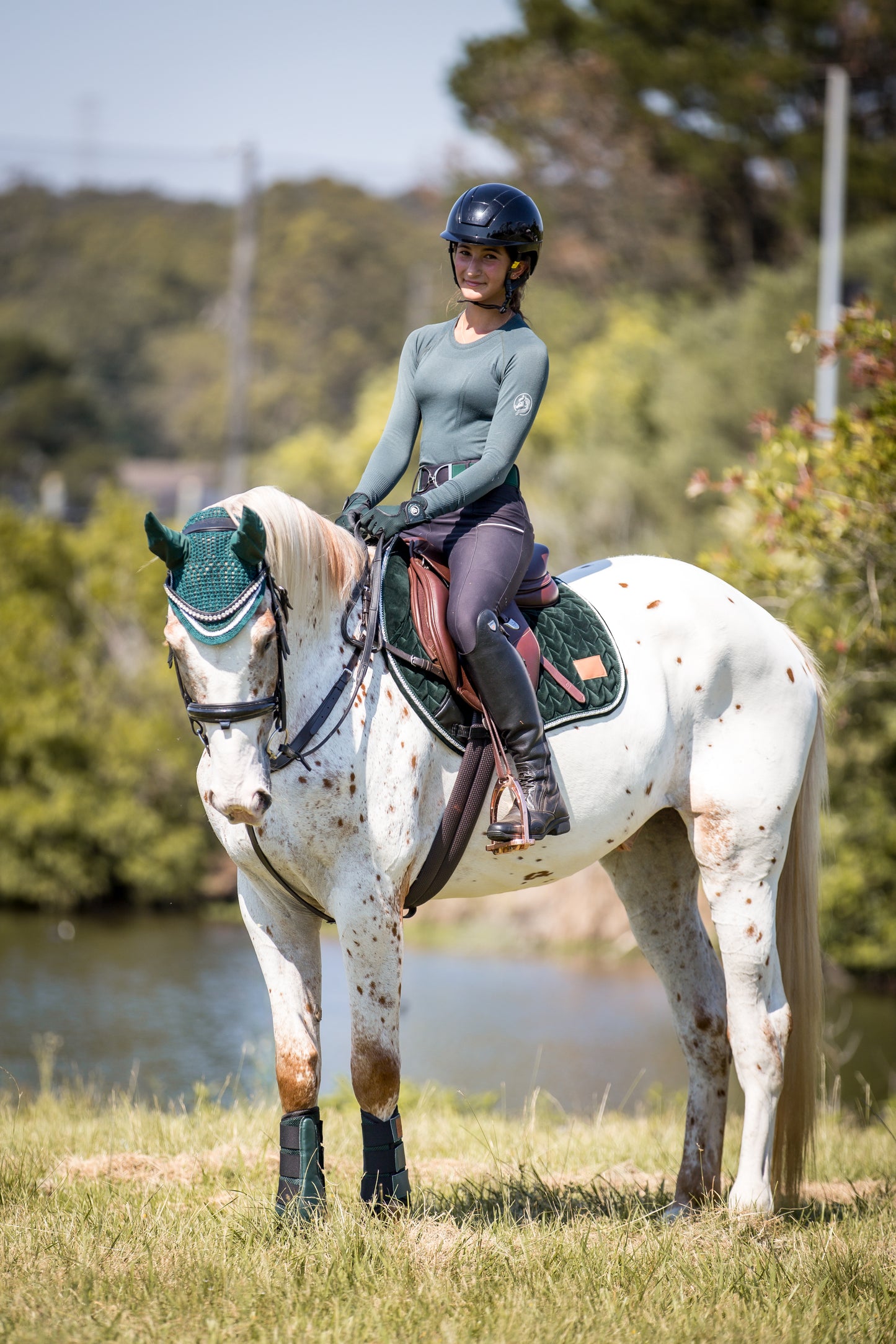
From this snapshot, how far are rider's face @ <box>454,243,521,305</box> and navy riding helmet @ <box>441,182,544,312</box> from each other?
Answer: 0.11ft

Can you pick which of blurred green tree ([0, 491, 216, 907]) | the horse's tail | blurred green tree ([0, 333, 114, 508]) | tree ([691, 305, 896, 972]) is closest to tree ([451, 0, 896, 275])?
blurred green tree ([0, 491, 216, 907])

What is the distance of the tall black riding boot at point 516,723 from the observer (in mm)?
3826

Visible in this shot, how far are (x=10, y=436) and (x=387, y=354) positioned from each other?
1696 cm

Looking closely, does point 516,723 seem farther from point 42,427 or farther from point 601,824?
point 42,427

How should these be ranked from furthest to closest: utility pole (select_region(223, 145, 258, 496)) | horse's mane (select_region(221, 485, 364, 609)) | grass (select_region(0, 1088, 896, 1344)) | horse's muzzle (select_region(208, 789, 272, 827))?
utility pole (select_region(223, 145, 258, 496)), horse's mane (select_region(221, 485, 364, 609)), horse's muzzle (select_region(208, 789, 272, 827)), grass (select_region(0, 1088, 896, 1344))

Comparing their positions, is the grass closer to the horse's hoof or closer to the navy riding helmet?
the horse's hoof

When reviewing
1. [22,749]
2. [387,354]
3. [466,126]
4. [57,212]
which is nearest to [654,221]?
[466,126]

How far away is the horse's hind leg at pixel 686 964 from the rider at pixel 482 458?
1.00 m

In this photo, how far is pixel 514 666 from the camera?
152 inches

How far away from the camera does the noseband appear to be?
130 inches

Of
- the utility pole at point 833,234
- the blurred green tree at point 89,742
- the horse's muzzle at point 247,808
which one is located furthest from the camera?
the blurred green tree at point 89,742

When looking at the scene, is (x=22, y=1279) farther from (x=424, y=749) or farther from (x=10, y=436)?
(x=10, y=436)

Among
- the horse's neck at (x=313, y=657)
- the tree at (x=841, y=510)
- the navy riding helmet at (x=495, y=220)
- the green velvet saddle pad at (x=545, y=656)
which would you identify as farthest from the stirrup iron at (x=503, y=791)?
the tree at (x=841, y=510)

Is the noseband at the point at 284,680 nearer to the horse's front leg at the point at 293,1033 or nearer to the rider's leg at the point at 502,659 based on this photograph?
the rider's leg at the point at 502,659
